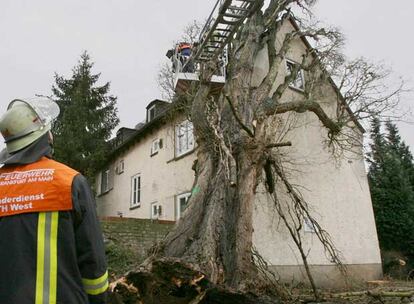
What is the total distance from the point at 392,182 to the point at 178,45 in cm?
1415

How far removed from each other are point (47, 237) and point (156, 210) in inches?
Answer: 550

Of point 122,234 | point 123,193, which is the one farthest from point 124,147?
point 122,234

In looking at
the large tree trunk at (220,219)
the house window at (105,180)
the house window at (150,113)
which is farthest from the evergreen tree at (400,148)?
the large tree trunk at (220,219)

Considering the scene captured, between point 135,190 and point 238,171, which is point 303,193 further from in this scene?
point 135,190

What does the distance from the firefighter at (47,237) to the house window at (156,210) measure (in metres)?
13.3

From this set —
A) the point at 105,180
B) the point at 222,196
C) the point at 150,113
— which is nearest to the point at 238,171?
the point at 222,196

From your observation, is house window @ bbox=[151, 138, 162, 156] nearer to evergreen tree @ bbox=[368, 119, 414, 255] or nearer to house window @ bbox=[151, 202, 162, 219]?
house window @ bbox=[151, 202, 162, 219]

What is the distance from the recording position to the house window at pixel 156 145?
16.1m

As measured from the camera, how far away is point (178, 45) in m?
13.8

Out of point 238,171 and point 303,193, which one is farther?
point 303,193

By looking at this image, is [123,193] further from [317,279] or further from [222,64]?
[317,279]

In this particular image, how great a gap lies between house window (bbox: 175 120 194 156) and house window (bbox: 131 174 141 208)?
11.9ft

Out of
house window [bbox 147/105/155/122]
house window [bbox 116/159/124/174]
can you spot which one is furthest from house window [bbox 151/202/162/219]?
house window [bbox 147/105/155/122]

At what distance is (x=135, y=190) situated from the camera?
1814 centimetres
